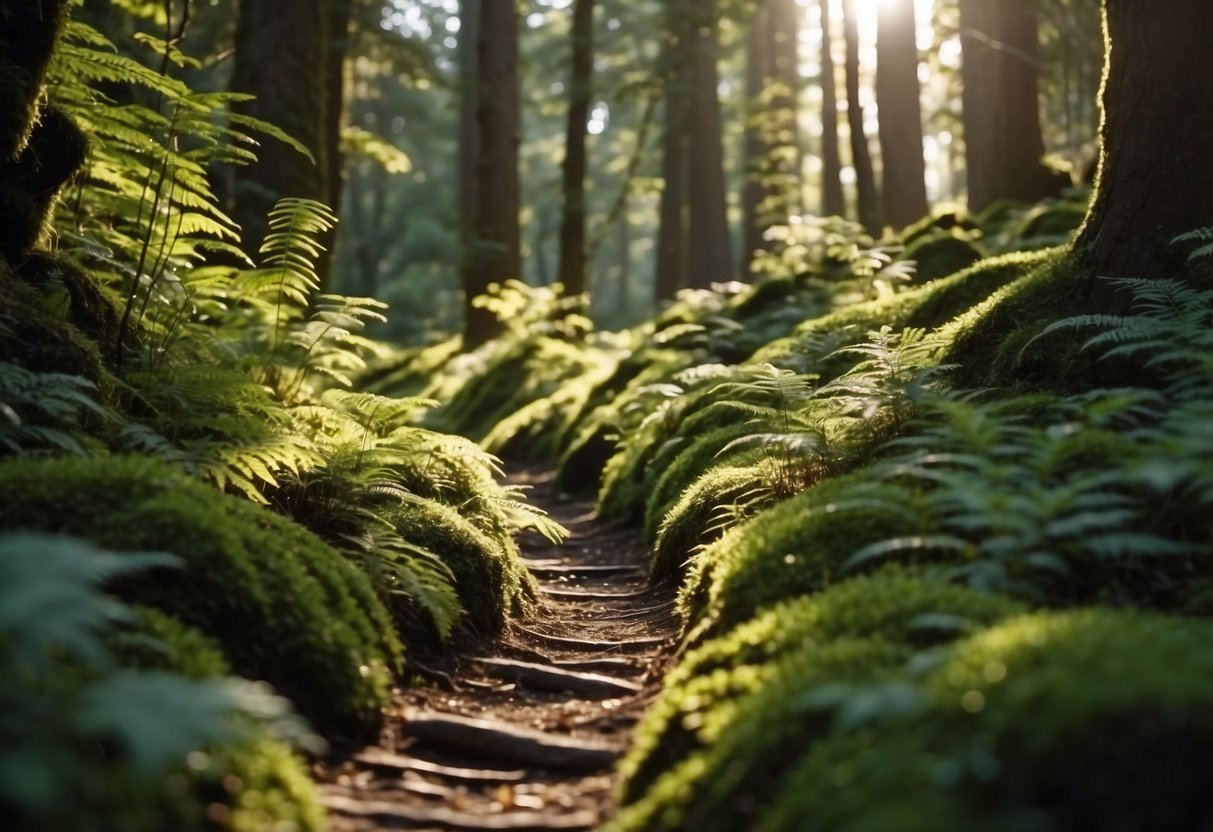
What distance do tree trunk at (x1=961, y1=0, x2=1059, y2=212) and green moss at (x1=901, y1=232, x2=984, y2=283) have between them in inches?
155

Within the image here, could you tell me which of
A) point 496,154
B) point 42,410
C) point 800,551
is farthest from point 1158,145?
point 496,154

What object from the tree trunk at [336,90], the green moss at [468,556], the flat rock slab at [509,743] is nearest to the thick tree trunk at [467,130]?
the tree trunk at [336,90]

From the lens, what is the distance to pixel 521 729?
4.75 meters

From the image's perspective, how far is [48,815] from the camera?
8.42ft

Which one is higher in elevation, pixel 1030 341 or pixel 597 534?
pixel 1030 341

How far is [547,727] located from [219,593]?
159 cm

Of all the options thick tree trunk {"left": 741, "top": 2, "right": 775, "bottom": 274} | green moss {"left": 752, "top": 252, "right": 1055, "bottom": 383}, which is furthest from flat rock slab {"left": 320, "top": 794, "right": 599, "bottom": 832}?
thick tree trunk {"left": 741, "top": 2, "right": 775, "bottom": 274}

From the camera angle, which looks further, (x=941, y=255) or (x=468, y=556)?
(x=941, y=255)

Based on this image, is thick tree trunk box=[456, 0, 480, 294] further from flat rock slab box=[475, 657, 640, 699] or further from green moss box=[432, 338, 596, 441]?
flat rock slab box=[475, 657, 640, 699]

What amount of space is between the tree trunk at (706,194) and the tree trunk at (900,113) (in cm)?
849

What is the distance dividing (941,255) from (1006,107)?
4383mm

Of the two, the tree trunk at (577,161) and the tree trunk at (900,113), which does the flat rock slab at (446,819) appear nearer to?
the tree trunk at (900,113)

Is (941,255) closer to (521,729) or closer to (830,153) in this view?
(521,729)

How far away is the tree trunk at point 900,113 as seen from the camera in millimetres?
18469
